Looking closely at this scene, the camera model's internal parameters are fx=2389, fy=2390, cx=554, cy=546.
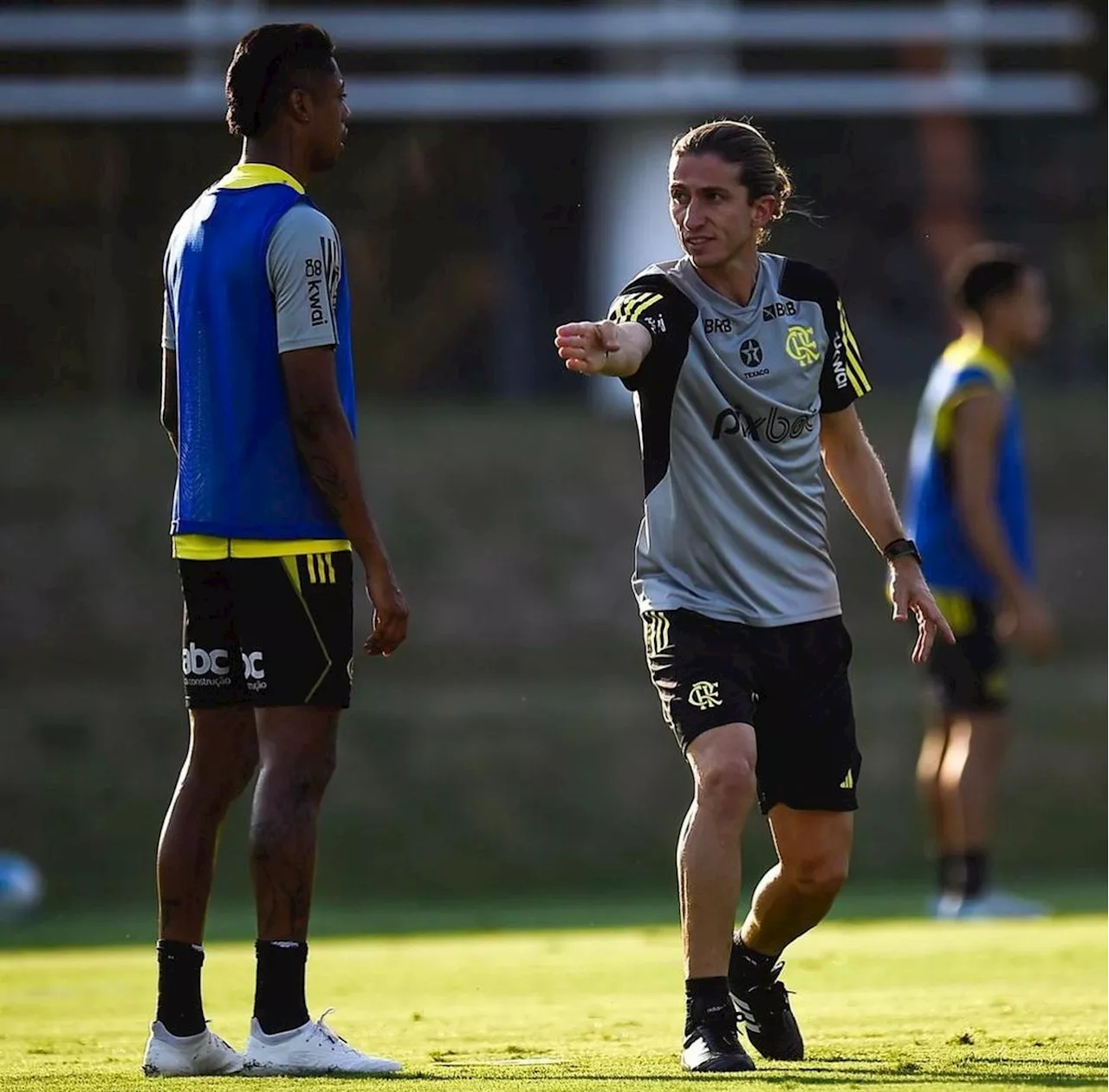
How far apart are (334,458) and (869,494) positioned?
4.81 feet

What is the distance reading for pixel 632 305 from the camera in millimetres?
5723

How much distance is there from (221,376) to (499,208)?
42.6 feet

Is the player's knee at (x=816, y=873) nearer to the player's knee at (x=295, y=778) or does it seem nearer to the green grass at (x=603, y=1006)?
the green grass at (x=603, y=1006)

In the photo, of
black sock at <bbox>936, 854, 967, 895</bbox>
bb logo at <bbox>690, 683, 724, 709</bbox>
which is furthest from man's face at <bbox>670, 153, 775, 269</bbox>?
black sock at <bbox>936, 854, 967, 895</bbox>

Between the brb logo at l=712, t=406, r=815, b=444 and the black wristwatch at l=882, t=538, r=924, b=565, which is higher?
the brb logo at l=712, t=406, r=815, b=444

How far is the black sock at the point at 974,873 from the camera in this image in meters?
10.6

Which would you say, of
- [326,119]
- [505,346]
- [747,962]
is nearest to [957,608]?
[747,962]

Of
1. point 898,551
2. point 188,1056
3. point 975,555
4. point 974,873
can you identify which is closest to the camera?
point 188,1056

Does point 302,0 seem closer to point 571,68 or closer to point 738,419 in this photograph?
point 571,68

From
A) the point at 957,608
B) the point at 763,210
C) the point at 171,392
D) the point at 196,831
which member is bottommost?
the point at 957,608

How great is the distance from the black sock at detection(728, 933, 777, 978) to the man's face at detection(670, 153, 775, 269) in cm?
170

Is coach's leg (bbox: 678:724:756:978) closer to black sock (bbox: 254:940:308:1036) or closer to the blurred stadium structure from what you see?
black sock (bbox: 254:940:308:1036)

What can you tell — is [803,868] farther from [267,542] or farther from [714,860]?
[267,542]

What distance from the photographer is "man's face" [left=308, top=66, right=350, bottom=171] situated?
19.0ft
